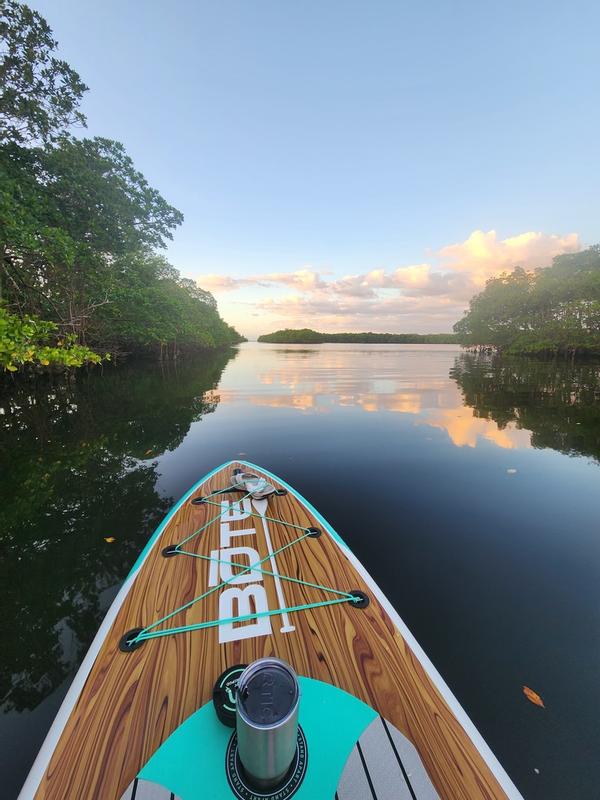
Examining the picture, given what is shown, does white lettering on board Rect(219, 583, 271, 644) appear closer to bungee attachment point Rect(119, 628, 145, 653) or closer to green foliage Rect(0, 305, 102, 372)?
bungee attachment point Rect(119, 628, 145, 653)

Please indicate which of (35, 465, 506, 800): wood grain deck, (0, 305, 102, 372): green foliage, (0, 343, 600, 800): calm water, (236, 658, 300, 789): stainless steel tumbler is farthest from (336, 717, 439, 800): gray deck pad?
(0, 305, 102, 372): green foliage

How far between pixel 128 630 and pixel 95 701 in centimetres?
43

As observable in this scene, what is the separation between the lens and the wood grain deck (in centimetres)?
144

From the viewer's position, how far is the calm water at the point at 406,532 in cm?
223

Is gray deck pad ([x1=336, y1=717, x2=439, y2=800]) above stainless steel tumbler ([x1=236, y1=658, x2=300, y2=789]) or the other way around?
the other way around

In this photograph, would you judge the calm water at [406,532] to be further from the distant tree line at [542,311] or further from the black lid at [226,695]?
the distant tree line at [542,311]

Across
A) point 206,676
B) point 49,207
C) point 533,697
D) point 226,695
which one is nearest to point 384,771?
point 226,695

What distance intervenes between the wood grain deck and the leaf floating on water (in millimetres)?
1066

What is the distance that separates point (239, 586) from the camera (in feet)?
8.46

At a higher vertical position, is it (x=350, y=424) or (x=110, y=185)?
(x=110, y=185)

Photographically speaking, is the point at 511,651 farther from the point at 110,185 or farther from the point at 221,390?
the point at 110,185

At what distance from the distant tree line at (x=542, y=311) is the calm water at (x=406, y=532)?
3583 cm

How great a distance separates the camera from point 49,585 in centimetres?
337

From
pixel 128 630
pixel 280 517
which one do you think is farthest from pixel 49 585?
pixel 280 517
